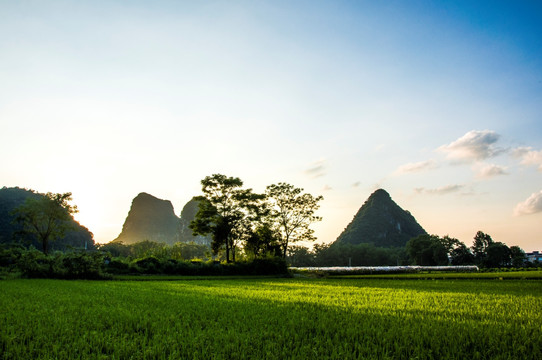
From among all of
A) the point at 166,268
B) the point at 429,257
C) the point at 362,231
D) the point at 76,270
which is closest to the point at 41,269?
the point at 76,270

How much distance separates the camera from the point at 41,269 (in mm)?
22188

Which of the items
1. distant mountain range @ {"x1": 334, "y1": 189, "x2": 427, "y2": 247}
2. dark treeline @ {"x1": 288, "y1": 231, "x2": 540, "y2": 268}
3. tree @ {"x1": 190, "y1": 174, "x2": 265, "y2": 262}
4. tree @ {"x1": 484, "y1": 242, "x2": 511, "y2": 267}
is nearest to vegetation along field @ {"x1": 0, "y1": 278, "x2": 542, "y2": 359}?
tree @ {"x1": 190, "y1": 174, "x2": 265, "y2": 262}

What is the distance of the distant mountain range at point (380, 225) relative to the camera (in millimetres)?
143000

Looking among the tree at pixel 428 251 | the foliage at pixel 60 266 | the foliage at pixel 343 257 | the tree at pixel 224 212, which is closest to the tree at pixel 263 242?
the tree at pixel 224 212

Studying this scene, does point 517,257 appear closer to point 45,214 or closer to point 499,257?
point 499,257

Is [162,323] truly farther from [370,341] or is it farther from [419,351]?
[419,351]

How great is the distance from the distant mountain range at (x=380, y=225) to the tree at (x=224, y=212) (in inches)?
4061

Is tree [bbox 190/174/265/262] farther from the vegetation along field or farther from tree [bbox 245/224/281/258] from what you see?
the vegetation along field

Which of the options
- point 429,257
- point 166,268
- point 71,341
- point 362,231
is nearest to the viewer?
point 71,341

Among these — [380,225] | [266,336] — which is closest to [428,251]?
[380,225]

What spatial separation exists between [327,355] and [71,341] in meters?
3.08

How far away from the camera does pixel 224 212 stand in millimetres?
42219

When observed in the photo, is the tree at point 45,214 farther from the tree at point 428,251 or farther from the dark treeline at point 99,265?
the tree at point 428,251

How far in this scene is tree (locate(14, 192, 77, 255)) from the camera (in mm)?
42969
